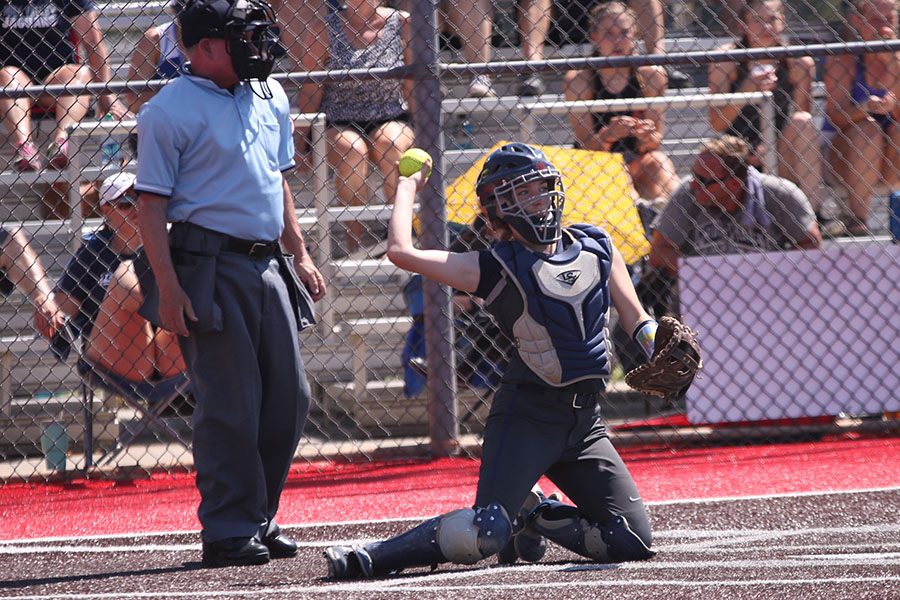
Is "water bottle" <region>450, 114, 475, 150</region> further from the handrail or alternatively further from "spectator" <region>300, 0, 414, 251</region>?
"spectator" <region>300, 0, 414, 251</region>

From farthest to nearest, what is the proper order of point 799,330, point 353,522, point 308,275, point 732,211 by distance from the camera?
point 732,211 < point 799,330 < point 353,522 < point 308,275

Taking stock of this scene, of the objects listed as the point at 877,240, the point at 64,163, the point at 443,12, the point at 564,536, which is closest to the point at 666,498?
the point at 564,536

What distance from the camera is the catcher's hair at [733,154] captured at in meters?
7.16

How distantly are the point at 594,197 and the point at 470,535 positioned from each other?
3.69 metres

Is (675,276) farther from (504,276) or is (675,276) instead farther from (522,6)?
(504,276)

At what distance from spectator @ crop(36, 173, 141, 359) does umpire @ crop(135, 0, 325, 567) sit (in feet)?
8.16

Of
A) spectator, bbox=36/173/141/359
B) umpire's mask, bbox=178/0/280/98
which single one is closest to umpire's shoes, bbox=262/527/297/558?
umpire's mask, bbox=178/0/280/98

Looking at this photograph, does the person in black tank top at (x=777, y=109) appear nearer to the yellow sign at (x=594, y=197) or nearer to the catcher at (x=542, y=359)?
the yellow sign at (x=594, y=197)

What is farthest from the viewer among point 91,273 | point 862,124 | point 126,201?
point 862,124

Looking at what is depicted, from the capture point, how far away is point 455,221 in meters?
7.04

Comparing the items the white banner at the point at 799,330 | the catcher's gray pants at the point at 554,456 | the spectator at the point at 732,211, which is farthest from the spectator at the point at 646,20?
the catcher's gray pants at the point at 554,456

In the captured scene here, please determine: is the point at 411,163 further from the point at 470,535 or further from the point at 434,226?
the point at 434,226

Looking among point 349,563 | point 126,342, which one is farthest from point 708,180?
point 349,563

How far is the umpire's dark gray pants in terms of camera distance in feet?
14.1
